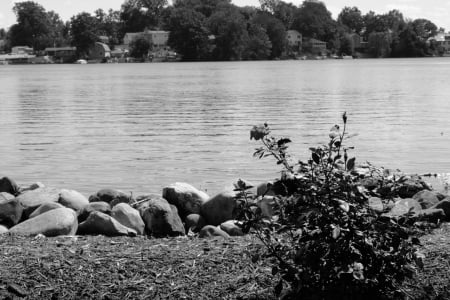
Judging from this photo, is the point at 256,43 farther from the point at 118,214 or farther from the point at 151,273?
the point at 151,273

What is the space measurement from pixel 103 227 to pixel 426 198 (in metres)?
4.17

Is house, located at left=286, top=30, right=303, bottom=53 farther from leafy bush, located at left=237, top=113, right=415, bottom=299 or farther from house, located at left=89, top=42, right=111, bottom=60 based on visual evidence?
leafy bush, located at left=237, top=113, right=415, bottom=299

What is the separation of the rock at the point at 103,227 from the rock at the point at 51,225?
0.12 meters

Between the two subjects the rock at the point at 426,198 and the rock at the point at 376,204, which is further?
the rock at the point at 426,198

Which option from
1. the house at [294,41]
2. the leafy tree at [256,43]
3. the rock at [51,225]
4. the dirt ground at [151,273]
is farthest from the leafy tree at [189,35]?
the dirt ground at [151,273]

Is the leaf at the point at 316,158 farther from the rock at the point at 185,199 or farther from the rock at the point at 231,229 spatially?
the rock at the point at 185,199

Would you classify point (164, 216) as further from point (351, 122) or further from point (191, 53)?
point (191, 53)

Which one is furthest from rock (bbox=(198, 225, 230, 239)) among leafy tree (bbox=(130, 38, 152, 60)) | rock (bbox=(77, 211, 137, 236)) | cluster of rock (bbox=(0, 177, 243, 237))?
leafy tree (bbox=(130, 38, 152, 60))

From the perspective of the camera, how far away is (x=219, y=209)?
9.13m

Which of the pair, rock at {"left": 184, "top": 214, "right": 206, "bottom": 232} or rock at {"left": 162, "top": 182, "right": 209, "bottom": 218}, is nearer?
rock at {"left": 184, "top": 214, "right": 206, "bottom": 232}

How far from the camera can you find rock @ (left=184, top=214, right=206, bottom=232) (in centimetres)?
902

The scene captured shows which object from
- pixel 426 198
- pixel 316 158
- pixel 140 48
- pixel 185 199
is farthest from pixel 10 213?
pixel 140 48

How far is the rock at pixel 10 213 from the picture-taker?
8.91m

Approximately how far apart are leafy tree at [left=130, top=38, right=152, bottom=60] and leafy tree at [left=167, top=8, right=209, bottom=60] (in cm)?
1953
